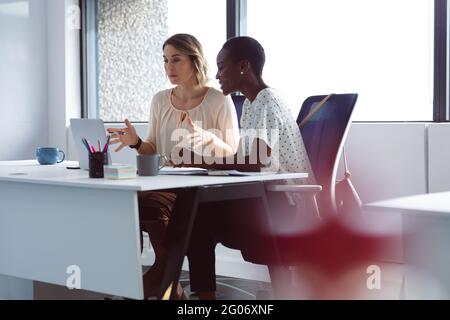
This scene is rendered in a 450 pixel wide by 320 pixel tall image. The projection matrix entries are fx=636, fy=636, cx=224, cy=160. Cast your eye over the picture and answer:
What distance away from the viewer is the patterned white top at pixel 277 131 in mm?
2371

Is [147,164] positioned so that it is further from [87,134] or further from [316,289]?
[316,289]

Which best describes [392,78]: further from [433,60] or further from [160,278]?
[160,278]

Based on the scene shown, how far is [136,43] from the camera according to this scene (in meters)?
4.75

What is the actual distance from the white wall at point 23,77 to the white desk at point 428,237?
3.96 meters

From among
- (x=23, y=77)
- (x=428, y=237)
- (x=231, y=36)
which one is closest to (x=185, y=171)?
(x=428, y=237)

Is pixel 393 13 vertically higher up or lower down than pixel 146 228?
higher up

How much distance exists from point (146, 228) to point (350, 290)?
0.91 m

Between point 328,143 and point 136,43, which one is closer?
point 328,143

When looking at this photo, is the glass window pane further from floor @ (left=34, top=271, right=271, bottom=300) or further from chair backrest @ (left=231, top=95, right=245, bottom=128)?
floor @ (left=34, top=271, right=271, bottom=300)

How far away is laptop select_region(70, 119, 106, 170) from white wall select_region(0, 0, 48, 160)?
2381mm

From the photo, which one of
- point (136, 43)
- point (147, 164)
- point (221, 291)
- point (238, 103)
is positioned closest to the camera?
point (147, 164)

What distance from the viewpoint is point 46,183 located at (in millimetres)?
2076

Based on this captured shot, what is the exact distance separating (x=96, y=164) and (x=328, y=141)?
2.93 ft
